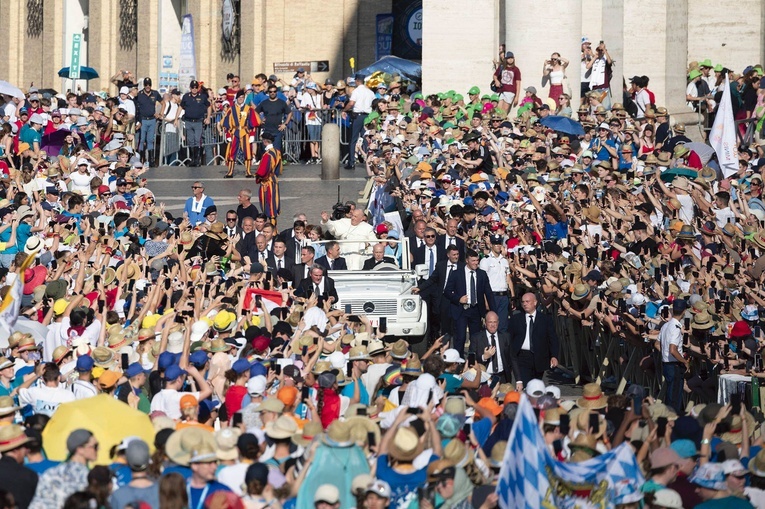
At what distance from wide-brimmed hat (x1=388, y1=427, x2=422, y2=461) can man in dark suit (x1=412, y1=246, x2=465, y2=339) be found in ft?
29.4

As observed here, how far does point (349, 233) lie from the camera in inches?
829

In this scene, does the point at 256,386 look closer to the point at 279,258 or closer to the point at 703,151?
the point at 279,258

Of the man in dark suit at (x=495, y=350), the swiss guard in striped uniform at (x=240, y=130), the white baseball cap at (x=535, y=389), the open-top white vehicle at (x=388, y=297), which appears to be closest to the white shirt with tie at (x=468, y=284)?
the open-top white vehicle at (x=388, y=297)

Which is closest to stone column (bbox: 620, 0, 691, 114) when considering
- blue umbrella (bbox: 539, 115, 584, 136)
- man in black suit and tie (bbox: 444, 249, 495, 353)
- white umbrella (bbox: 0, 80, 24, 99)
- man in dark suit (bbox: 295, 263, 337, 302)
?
blue umbrella (bbox: 539, 115, 584, 136)

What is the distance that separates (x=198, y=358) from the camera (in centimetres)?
1282

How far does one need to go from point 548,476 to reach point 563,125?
1713cm

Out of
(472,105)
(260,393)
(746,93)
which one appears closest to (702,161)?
(746,93)

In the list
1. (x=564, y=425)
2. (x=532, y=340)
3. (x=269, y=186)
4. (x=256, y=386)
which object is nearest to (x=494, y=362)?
(x=532, y=340)

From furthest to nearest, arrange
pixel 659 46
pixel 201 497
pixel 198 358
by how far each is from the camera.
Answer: pixel 659 46, pixel 198 358, pixel 201 497

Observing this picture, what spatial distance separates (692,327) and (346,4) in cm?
3184

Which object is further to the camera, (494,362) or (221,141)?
(221,141)

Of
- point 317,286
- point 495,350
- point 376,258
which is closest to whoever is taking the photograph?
point 495,350

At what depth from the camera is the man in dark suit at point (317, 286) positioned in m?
18.3

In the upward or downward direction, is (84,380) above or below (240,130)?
below
